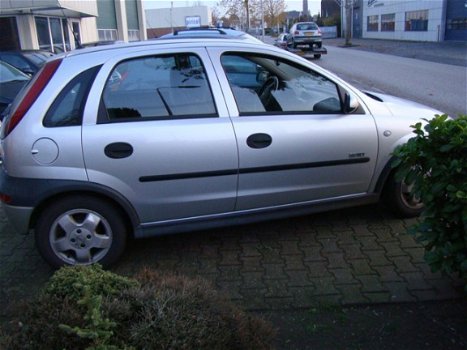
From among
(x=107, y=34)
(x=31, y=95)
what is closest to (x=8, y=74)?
(x=31, y=95)

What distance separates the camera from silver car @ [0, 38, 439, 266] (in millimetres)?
3719

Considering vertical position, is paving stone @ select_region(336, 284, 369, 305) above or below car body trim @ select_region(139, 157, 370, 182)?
below

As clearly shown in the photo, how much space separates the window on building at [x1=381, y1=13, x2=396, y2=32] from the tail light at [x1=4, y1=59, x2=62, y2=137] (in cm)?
4987

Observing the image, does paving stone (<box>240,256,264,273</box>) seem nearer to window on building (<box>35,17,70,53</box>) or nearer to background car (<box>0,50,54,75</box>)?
background car (<box>0,50,54,75</box>)

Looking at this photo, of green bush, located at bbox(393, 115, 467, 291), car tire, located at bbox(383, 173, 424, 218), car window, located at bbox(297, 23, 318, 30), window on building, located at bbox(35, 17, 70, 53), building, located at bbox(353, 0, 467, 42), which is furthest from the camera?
building, located at bbox(353, 0, 467, 42)

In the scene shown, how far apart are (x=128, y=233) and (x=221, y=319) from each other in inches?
84.6

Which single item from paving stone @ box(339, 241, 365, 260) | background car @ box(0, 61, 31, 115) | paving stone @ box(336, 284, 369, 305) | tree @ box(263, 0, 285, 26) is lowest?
paving stone @ box(339, 241, 365, 260)

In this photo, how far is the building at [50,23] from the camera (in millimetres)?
21052

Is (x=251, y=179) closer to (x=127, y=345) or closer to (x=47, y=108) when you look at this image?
(x=47, y=108)

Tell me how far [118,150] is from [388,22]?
2048 inches

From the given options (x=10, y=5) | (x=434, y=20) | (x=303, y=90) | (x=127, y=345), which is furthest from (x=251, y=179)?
(x=434, y=20)

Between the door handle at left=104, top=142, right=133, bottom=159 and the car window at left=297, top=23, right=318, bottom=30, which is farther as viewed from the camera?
the car window at left=297, top=23, right=318, bottom=30

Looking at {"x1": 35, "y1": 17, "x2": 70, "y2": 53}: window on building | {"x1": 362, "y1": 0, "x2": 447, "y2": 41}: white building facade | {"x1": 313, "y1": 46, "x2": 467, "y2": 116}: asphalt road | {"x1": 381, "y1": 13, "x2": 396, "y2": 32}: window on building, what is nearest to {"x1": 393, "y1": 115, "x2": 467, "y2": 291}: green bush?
{"x1": 313, "y1": 46, "x2": 467, "y2": 116}: asphalt road

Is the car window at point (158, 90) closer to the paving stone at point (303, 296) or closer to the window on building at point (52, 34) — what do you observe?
the paving stone at point (303, 296)
